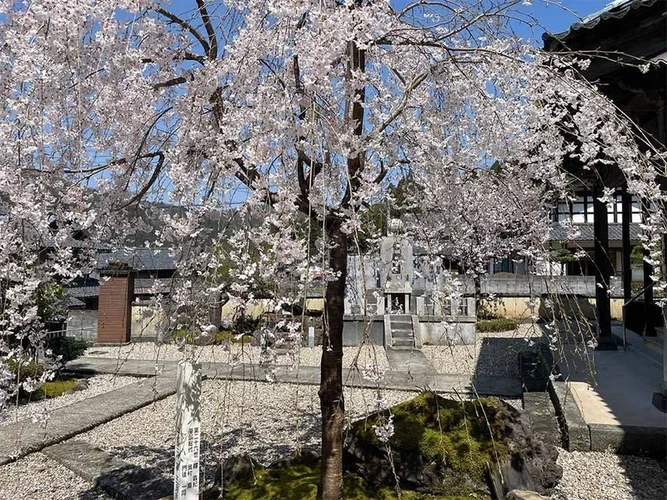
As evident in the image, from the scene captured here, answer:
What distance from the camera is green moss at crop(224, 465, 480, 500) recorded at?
2982mm

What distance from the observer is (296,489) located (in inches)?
123

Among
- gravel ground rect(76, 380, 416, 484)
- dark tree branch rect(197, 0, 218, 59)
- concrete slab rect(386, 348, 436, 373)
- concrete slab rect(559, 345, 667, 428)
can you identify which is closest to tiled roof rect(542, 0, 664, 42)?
dark tree branch rect(197, 0, 218, 59)

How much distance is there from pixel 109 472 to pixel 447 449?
2984 mm

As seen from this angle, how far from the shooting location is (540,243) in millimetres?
3080

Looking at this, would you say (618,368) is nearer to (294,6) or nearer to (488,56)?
(488,56)

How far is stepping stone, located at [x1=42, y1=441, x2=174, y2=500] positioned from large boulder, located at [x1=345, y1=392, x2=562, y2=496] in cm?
159

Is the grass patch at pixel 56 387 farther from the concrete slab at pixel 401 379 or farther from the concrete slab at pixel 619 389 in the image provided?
the concrete slab at pixel 619 389

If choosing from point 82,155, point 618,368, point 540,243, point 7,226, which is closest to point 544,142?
point 540,243

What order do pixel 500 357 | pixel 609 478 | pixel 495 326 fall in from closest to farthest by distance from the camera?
pixel 609 478, pixel 500 357, pixel 495 326

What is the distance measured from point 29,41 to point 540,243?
2.93 m

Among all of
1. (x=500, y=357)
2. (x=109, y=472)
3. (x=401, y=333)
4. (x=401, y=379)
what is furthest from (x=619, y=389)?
(x=401, y=333)

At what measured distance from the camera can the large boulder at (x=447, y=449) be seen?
9.95 feet

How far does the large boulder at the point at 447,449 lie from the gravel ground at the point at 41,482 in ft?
7.19

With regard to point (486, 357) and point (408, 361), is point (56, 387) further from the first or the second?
point (486, 357)
